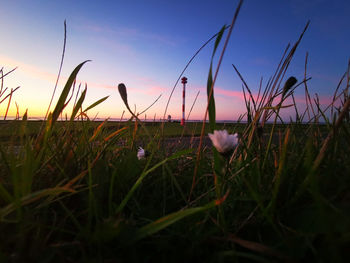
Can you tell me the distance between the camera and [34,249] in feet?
1.24

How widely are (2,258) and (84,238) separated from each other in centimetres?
13

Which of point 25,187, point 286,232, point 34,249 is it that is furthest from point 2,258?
point 286,232

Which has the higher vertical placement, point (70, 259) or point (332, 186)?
point (332, 186)

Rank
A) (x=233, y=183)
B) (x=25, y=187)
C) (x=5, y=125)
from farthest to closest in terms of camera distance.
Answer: (x=5, y=125)
(x=233, y=183)
(x=25, y=187)

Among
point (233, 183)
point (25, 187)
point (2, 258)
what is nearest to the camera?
point (2, 258)

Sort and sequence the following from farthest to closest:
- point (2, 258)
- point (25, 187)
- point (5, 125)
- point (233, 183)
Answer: point (5, 125) → point (233, 183) → point (25, 187) → point (2, 258)

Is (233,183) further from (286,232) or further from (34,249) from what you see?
(34,249)

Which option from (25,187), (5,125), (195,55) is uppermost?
(195,55)

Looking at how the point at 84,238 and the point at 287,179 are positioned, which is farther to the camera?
the point at 287,179

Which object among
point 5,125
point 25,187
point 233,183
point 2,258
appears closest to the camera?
point 2,258

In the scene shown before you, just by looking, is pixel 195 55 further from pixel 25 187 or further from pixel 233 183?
pixel 25 187

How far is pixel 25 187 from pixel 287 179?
0.65 meters

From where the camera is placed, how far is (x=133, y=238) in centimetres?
41

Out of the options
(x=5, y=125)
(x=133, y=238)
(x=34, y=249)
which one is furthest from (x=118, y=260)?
(x=5, y=125)
